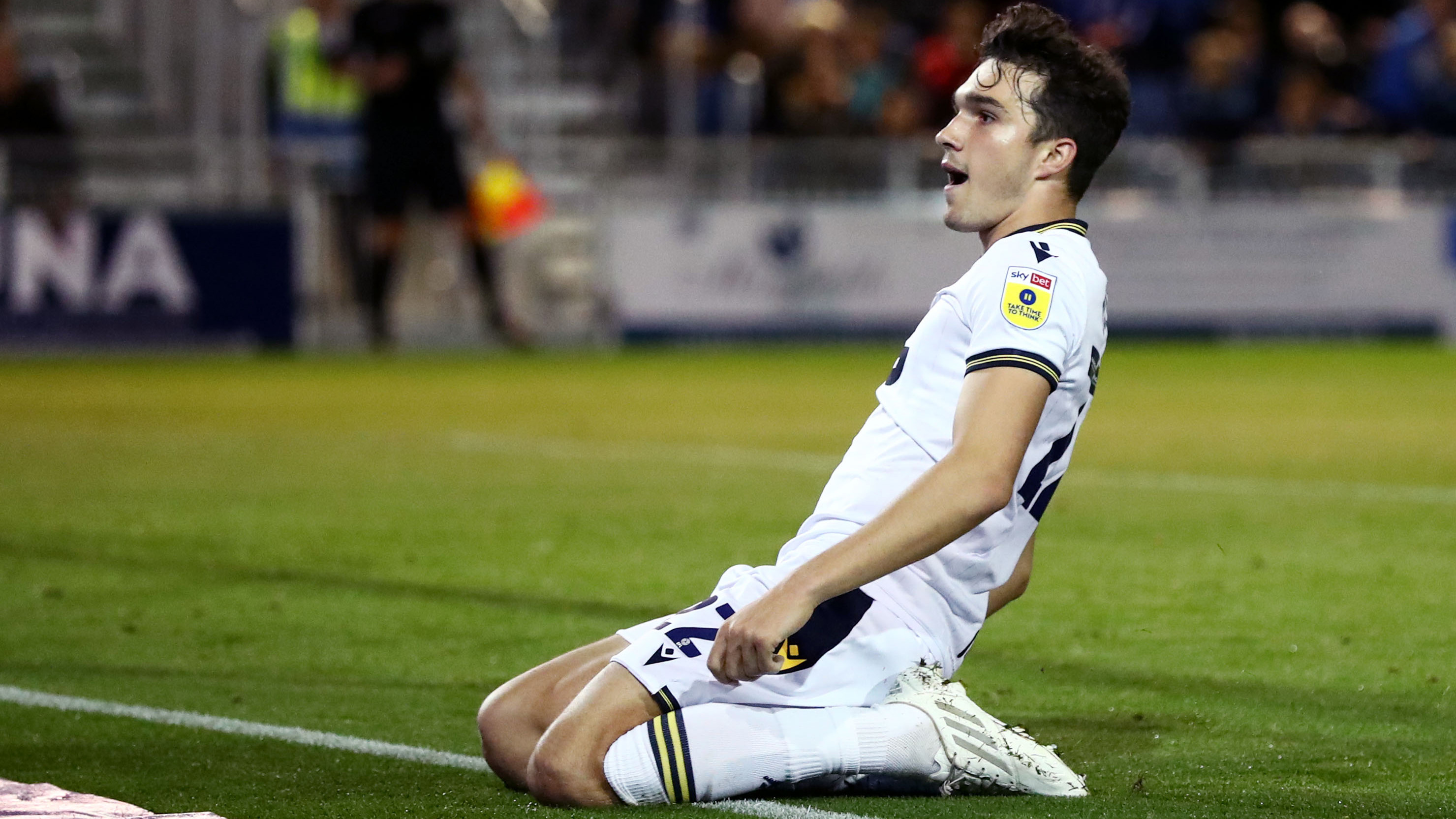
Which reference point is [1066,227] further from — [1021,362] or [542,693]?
[542,693]

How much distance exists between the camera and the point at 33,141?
1794cm

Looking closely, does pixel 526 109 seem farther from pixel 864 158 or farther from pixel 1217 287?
pixel 1217 287

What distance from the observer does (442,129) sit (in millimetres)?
17453

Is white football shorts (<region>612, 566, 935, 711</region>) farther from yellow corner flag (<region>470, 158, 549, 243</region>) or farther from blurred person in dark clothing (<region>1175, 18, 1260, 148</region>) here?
blurred person in dark clothing (<region>1175, 18, 1260, 148</region>)

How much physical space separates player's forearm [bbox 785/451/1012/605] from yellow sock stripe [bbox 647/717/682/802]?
1.48ft

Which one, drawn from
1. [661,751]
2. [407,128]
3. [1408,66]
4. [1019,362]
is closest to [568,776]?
[661,751]

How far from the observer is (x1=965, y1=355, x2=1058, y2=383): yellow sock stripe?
3.53 metres

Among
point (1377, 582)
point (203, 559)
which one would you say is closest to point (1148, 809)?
point (1377, 582)

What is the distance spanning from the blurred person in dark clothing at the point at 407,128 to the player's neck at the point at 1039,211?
1353 cm

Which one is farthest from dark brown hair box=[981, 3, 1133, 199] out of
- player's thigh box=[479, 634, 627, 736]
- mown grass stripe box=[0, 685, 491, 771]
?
mown grass stripe box=[0, 685, 491, 771]

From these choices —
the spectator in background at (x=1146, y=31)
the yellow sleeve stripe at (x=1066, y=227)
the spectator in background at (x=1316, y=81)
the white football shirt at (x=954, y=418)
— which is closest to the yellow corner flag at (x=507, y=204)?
the spectator in background at (x=1146, y=31)

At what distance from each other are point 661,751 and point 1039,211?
117cm

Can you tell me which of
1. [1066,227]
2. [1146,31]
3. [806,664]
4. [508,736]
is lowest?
[508,736]

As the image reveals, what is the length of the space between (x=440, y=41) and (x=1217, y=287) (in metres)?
7.08
